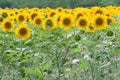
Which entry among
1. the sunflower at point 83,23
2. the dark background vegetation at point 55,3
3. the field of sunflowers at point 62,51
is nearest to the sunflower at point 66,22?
the field of sunflowers at point 62,51

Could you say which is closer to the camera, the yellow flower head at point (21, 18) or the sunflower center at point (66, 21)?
the sunflower center at point (66, 21)

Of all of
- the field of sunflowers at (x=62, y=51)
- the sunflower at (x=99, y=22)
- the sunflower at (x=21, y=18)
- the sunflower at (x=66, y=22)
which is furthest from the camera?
the sunflower at (x=21, y=18)

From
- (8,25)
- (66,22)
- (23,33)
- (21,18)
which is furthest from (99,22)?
(21,18)

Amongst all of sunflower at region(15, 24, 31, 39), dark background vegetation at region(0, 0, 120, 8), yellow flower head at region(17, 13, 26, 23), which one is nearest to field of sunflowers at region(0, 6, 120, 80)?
sunflower at region(15, 24, 31, 39)

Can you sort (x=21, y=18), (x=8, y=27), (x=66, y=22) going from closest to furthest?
(x=66, y=22), (x=8, y=27), (x=21, y=18)

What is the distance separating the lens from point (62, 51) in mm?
3676

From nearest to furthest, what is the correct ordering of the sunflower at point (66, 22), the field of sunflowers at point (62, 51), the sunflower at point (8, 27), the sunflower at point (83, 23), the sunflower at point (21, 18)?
the field of sunflowers at point (62, 51), the sunflower at point (83, 23), the sunflower at point (66, 22), the sunflower at point (8, 27), the sunflower at point (21, 18)

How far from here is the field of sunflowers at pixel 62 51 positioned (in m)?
3.15

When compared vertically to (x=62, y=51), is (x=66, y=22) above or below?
above

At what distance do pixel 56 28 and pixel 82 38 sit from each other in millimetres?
618

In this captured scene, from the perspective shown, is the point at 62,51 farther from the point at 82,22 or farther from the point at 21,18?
the point at 21,18

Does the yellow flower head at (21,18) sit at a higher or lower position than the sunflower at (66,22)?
lower

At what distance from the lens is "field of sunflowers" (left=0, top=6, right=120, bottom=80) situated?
3.15 m

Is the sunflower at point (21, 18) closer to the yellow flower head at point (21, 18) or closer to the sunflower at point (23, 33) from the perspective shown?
the yellow flower head at point (21, 18)
